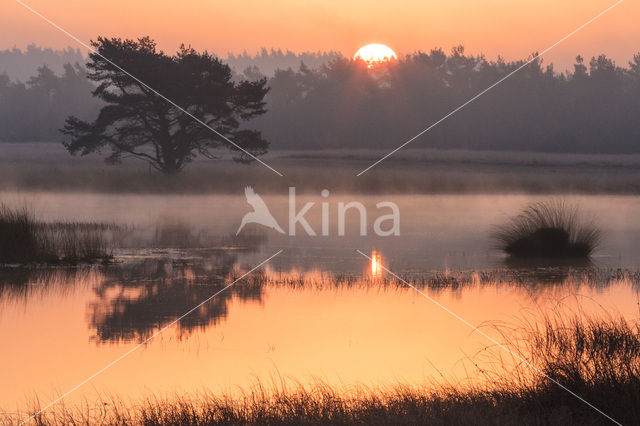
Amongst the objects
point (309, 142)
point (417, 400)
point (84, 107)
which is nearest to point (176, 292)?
point (417, 400)

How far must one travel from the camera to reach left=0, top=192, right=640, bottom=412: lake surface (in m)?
11.9

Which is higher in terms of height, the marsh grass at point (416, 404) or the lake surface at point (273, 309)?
the lake surface at point (273, 309)

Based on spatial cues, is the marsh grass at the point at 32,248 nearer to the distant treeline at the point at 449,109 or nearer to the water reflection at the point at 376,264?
the water reflection at the point at 376,264

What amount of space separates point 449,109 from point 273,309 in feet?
359

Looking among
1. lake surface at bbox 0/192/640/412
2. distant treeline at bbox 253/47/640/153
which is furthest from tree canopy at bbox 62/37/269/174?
distant treeline at bbox 253/47/640/153

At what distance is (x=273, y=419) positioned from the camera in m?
9.46

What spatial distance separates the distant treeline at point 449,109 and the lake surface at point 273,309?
88.3 meters

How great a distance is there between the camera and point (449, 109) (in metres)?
124

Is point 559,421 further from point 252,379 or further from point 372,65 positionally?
point 372,65

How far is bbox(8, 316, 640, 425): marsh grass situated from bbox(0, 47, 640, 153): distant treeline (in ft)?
346

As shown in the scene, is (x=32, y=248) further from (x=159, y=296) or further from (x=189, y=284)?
(x=159, y=296)

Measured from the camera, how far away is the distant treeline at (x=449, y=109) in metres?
119

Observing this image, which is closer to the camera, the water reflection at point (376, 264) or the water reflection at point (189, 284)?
the water reflection at point (189, 284)

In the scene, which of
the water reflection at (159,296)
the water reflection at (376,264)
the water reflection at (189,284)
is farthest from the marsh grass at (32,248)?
the water reflection at (376,264)
